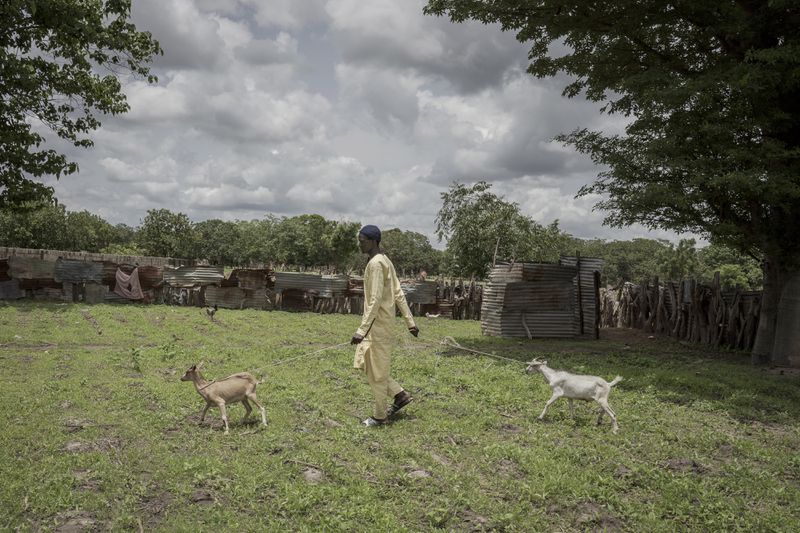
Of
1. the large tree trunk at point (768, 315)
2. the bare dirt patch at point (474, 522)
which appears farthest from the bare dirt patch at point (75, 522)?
the large tree trunk at point (768, 315)

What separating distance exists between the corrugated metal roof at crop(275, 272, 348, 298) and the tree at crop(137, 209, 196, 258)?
36649mm

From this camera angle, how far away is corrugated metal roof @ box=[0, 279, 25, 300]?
21.6 meters

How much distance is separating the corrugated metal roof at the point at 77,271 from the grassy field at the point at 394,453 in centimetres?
1332

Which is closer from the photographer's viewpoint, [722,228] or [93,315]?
[722,228]

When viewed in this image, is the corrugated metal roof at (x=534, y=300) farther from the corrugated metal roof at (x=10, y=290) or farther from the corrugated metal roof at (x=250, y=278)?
the corrugated metal roof at (x=10, y=290)

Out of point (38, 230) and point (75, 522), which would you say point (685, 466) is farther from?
point (38, 230)

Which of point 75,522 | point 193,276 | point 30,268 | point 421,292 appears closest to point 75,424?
point 75,522

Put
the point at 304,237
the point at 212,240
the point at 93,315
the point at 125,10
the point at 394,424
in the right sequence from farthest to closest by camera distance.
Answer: the point at 212,240
the point at 304,237
the point at 93,315
the point at 125,10
the point at 394,424

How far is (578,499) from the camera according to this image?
486 centimetres

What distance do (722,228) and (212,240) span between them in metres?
84.4

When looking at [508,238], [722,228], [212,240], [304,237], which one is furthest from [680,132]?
[212,240]

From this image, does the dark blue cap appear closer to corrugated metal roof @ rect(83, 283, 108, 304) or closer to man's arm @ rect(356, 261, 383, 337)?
man's arm @ rect(356, 261, 383, 337)

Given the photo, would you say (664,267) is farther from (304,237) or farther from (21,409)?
(21,409)

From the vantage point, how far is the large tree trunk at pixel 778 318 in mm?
12258
